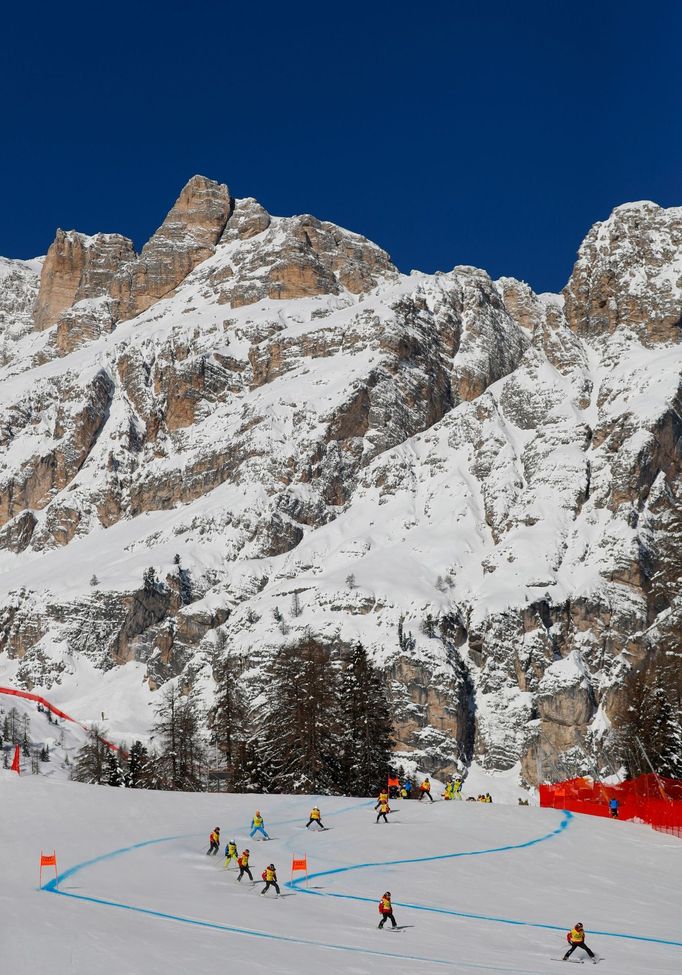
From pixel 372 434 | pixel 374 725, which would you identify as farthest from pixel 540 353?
pixel 374 725

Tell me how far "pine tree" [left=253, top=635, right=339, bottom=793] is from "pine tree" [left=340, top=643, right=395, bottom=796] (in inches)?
35.3

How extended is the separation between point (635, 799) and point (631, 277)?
13220 centimetres

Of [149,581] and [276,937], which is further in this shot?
[149,581]

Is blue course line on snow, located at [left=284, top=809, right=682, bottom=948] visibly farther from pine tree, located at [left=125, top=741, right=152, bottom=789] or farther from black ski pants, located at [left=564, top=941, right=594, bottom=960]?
pine tree, located at [left=125, top=741, right=152, bottom=789]

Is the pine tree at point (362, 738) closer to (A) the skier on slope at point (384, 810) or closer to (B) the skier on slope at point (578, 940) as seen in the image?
(A) the skier on slope at point (384, 810)

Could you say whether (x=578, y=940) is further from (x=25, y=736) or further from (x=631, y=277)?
(x=631, y=277)

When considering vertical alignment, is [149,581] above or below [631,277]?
below

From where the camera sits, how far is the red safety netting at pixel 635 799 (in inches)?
2092

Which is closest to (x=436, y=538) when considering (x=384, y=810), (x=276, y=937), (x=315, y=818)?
(x=384, y=810)

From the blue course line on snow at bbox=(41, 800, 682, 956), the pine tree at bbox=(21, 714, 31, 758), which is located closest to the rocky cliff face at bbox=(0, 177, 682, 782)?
the pine tree at bbox=(21, 714, 31, 758)

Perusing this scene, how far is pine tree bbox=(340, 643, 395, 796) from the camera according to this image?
2968 inches

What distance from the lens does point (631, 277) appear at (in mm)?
178250

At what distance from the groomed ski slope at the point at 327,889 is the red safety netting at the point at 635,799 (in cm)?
189

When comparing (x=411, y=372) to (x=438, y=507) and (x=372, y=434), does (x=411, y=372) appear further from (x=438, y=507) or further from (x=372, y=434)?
(x=438, y=507)
